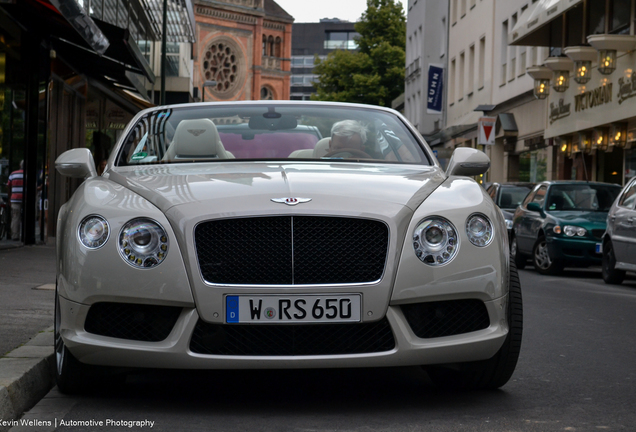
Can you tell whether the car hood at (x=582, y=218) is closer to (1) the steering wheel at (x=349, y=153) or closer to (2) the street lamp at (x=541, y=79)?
(1) the steering wheel at (x=349, y=153)

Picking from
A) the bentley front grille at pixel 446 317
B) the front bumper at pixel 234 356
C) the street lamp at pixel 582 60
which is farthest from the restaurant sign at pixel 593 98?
the front bumper at pixel 234 356

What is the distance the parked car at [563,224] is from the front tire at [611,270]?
56.3 inches

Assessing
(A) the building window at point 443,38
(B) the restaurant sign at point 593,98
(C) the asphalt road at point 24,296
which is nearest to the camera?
(C) the asphalt road at point 24,296

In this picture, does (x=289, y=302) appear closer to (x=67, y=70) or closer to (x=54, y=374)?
(x=54, y=374)

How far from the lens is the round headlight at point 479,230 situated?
4.89 meters

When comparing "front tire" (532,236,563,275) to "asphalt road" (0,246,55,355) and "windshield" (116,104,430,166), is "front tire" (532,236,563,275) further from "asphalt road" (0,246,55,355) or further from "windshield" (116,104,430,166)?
"windshield" (116,104,430,166)

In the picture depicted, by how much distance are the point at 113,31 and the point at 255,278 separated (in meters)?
13.5

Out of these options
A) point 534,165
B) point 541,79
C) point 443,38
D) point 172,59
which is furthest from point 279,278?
point 443,38

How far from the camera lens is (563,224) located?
1662cm

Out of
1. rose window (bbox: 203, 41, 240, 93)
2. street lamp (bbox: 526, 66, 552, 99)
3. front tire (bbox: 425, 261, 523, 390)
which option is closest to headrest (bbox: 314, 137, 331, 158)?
A: front tire (bbox: 425, 261, 523, 390)

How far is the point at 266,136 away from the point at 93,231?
5.81 ft

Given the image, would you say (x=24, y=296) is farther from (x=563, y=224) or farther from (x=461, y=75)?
(x=461, y=75)

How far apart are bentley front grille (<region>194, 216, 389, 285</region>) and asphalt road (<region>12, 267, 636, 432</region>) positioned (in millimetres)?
612

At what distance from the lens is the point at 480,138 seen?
91.9 ft
